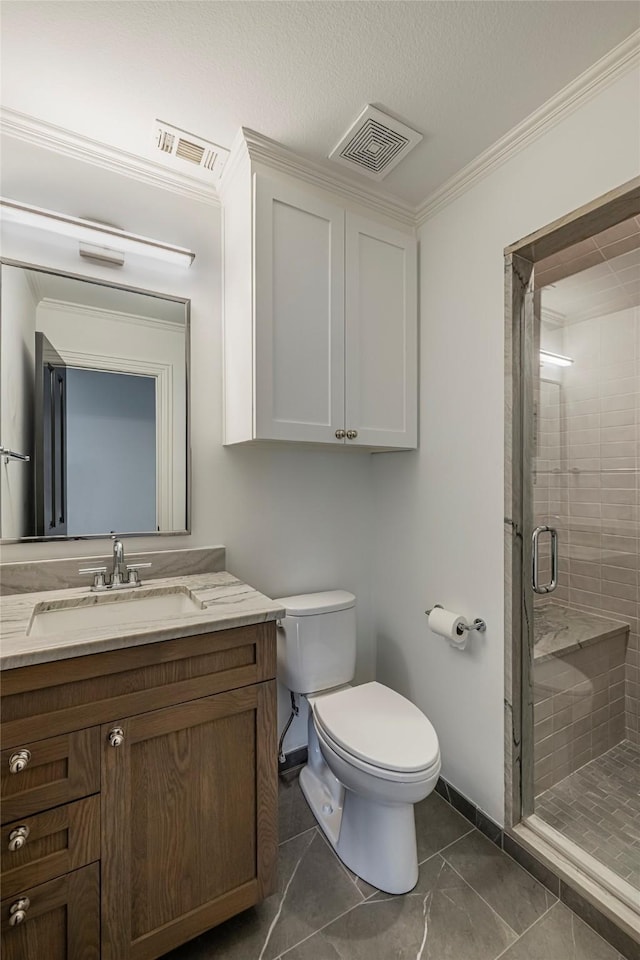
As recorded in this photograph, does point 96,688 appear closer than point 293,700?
Yes

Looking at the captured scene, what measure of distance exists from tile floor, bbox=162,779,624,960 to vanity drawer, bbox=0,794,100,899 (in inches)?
19.6

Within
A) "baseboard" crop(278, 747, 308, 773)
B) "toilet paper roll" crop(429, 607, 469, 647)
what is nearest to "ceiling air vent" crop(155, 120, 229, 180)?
"toilet paper roll" crop(429, 607, 469, 647)

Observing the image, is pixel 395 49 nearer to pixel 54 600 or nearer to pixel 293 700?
pixel 54 600

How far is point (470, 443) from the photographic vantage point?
1.63 metres

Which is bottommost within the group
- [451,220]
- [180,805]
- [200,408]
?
[180,805]

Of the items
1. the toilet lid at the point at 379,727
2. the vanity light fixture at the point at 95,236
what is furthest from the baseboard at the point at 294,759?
the vanity light fixture at the point at 95,236

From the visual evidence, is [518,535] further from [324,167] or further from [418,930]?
[324,167]

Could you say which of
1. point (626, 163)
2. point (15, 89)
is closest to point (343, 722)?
point (626, 163)

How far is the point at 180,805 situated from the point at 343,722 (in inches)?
21.9

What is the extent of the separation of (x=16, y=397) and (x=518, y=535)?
174cm

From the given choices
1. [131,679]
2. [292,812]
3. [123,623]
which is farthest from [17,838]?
[292,812]

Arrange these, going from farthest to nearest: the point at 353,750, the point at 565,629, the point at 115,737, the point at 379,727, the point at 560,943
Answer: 1. the point at 565,629
2. the point at 379,727
3. the point at 353,750
4. the point at 560,943
5. the point at 115,737

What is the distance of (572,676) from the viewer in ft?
5.71

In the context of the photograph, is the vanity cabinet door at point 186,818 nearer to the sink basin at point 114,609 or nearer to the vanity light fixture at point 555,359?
the sink basin at point 114,609
